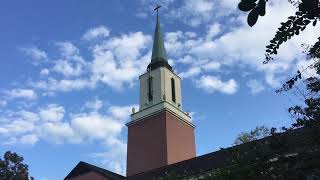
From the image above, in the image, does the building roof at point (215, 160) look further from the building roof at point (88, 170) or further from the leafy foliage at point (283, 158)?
the building roof at point (88, 170)

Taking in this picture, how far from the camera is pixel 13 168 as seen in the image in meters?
29.8

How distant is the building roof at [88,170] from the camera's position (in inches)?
1173

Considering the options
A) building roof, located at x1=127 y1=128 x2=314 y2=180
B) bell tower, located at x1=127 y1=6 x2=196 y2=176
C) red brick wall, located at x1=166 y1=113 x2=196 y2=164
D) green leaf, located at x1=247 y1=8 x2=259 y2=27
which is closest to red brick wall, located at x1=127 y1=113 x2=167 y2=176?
bell tower, located at x1=127 y1=6 x2=196 y2=176

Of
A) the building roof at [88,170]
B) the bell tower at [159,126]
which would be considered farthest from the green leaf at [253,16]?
the bell tower at [159,126]

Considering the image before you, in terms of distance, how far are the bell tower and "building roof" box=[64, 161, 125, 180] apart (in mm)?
4835

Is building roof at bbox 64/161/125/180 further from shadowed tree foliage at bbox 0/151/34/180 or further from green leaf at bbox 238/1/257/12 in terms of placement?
green leaf at bbox 238/1/257/12

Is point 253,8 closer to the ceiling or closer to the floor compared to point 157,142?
closer to the floor

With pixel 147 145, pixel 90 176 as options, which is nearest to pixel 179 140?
pixel 147 145

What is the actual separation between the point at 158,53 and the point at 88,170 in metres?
16.2

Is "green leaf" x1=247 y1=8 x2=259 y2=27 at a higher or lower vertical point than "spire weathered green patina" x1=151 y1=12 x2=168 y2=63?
lower

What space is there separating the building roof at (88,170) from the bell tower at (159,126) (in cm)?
484

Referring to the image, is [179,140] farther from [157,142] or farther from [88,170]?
[88,170]

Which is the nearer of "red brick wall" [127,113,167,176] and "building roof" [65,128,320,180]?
"building roof" [65,128,320,180]

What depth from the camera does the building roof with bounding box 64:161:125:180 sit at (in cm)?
2980
